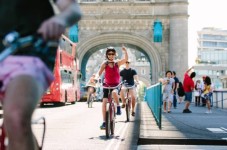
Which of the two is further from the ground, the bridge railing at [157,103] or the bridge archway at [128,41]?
the bridge archway at [128,41]

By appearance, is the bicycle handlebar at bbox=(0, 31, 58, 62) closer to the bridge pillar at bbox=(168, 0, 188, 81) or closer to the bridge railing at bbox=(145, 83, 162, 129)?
the bridge railing at bbox=(145, 83, 162, 129)

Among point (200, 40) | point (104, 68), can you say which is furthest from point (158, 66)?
point (200, 40)

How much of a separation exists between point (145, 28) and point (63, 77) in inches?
864

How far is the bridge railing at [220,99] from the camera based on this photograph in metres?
25.4

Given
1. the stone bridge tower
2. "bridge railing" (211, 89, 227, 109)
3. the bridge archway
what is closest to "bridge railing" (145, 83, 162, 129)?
"bridge railing" (211, 89, 227, 109)

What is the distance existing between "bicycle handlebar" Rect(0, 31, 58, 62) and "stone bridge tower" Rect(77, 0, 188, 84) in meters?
44.1

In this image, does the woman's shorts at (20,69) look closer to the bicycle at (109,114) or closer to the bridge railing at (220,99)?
the bicycle at (109,114)

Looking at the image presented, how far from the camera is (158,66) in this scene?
4694cm

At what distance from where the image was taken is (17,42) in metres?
2.43

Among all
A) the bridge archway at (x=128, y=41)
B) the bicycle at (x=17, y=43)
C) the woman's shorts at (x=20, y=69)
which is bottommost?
the woman's shorts at (x=20, y=69)

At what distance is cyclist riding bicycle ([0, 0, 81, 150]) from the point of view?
2324mm

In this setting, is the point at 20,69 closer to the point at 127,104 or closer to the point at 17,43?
the point at 17,43

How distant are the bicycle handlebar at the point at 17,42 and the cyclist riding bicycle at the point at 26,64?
0.09 ft

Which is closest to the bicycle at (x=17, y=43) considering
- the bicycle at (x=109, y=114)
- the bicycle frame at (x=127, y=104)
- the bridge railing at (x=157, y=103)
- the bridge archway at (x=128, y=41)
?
the bicycle at (x=109, y=114)
